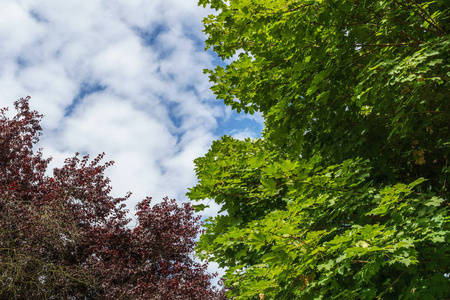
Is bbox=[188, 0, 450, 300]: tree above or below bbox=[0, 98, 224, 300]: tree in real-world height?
below

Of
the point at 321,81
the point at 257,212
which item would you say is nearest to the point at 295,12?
the point at 321,81

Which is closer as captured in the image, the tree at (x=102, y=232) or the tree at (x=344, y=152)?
the tree at (x=344, y=152)

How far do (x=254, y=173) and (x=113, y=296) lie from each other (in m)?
9.56

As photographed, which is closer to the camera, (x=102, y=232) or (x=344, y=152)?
(x=344, y=152)

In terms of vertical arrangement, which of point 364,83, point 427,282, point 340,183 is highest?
point 364,83

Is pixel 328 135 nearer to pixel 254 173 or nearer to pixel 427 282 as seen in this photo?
pixel 254 173

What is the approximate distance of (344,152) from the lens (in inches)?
247

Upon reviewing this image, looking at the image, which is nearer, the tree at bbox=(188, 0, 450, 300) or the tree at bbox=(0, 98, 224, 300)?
the tree at bbox=(188, 0, 450, 300)

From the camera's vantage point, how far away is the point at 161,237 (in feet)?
53.2

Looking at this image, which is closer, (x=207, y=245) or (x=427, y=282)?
(x=427, y=282)

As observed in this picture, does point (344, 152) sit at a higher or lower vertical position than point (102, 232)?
lower

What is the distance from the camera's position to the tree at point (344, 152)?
14.7 feet

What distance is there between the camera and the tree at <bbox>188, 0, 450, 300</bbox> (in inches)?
177

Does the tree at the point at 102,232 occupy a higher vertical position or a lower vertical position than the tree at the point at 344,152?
higher
